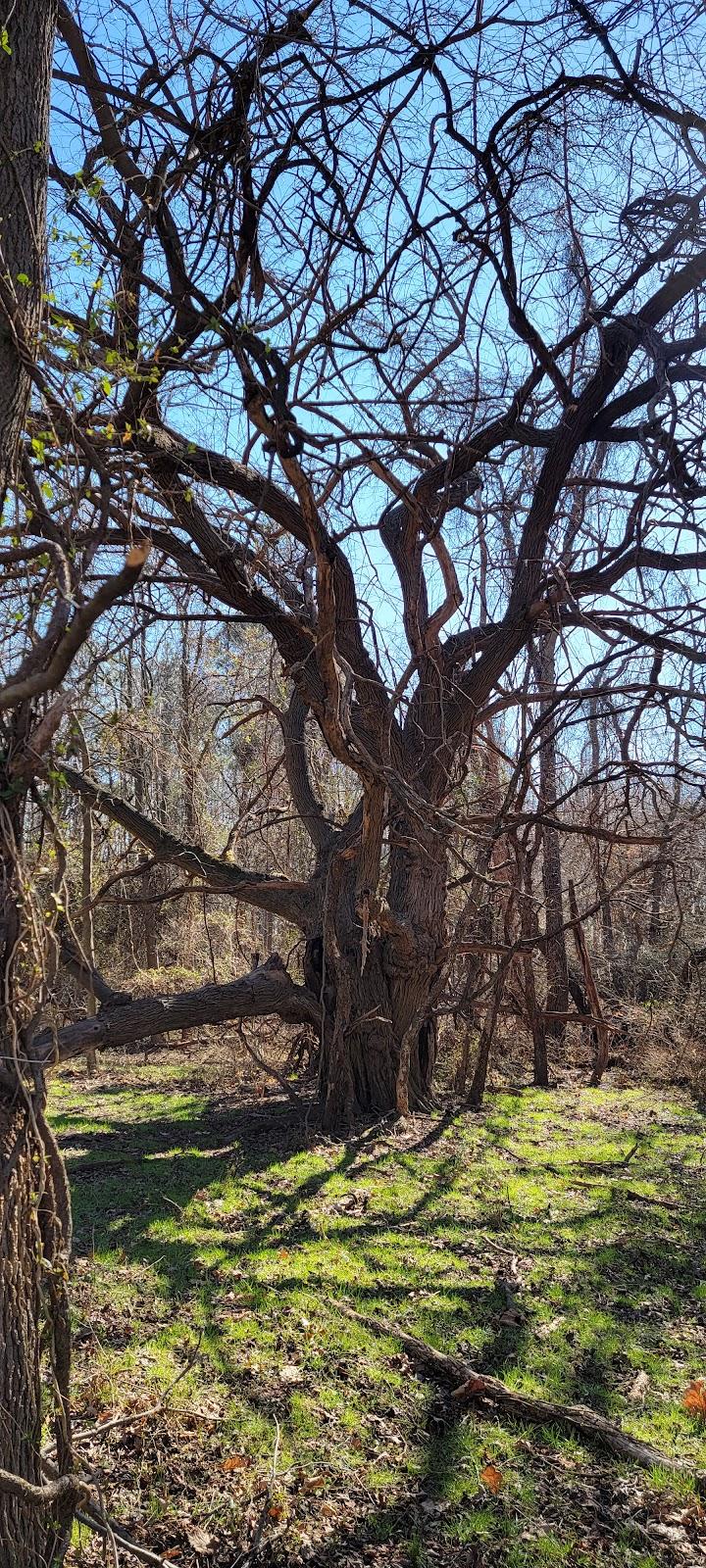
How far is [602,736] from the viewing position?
343 inches

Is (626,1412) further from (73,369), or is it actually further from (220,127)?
(220,127)

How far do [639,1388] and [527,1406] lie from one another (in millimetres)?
583

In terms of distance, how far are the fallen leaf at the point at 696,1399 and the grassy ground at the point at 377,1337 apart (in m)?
0.05

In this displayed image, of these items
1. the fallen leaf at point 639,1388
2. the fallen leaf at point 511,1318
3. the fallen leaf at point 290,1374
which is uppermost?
the fallen leaf at point 290,1374

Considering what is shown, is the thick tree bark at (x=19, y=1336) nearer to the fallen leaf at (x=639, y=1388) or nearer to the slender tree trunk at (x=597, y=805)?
the fallen leaf at (x=639, y=1388)

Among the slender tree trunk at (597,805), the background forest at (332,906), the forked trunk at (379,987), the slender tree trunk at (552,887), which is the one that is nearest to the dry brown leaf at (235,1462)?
the background forest at (332,906)

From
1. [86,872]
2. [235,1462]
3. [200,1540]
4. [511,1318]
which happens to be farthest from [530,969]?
[200,1540]

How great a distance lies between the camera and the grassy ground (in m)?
3.17

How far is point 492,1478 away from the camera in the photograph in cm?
341

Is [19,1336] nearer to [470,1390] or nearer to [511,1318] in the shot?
[470,1390]

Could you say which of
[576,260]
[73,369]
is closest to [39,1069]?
[73,369]

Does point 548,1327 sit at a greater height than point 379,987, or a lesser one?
lesser

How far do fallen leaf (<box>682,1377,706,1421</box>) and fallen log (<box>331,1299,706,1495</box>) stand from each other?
33 centimetres

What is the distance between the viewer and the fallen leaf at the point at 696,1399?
3.84 m
